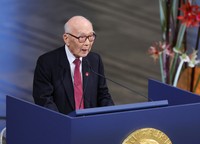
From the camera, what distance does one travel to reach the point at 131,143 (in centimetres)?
244

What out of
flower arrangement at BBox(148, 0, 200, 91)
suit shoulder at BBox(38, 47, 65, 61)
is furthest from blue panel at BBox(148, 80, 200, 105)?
flower arrangement at BBox(148, 0, 200, 91)

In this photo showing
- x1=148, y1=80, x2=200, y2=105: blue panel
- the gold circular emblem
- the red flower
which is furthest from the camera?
the red flower

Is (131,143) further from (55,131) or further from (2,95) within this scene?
(2,95)

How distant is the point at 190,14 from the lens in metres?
4.13

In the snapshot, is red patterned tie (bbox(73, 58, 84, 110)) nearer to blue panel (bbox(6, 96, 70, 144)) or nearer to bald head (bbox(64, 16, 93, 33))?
bald head (bbox(64, 16, 93, 33))

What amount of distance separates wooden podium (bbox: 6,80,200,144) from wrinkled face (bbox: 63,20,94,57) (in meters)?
0.55

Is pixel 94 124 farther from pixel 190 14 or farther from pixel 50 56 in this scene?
pixel 190 14

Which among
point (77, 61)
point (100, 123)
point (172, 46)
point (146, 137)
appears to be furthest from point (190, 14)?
→ point (100, 123)

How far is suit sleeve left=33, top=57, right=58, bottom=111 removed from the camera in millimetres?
3025

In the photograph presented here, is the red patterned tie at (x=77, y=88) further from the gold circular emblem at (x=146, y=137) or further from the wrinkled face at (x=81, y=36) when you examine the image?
the gold circular emblem at (x=146, y=137)

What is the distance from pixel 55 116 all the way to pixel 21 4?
16.2 ft

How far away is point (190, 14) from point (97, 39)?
2475mm

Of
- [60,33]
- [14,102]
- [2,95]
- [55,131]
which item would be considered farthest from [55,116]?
[60,33]

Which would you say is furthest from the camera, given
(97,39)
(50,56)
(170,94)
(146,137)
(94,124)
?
(97,39)
